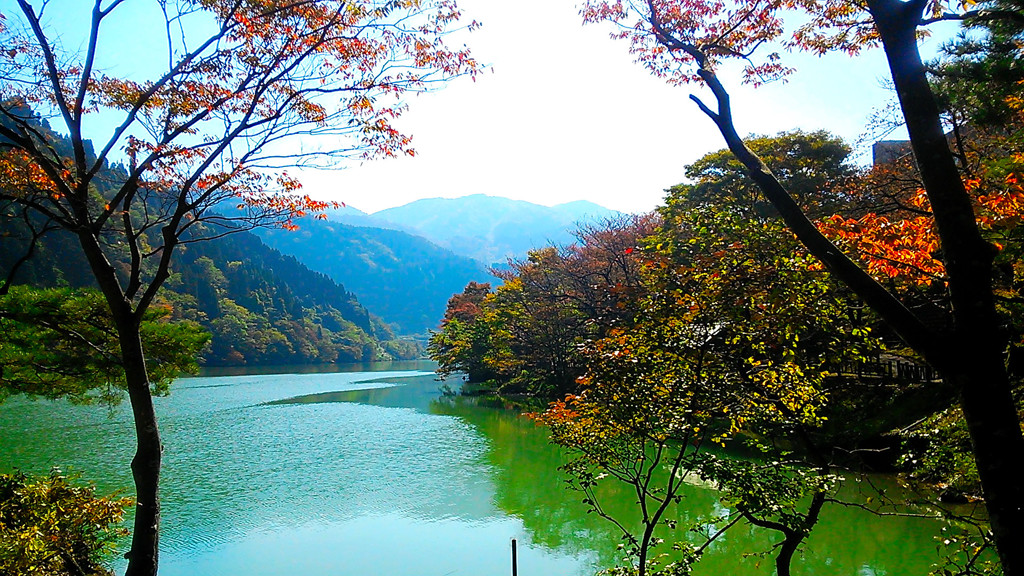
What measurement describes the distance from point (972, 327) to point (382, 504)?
32.1 feet

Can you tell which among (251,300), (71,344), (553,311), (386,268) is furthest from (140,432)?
(386,268)

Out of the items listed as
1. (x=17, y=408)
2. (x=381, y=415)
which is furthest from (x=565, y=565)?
(x=17, y=408)

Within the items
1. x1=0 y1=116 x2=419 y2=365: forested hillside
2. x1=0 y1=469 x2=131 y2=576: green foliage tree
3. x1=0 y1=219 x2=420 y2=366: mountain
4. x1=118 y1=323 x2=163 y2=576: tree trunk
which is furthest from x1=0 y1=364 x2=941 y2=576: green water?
x1=0 y1=219 x2=420 y2=366: mountain

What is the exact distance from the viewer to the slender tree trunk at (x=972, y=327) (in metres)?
1.93

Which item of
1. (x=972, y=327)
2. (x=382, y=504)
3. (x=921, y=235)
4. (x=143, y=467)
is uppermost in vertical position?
(x=921, y=235)

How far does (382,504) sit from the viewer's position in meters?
10.4

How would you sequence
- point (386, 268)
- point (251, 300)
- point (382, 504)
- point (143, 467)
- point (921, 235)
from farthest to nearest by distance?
point (386, 268)
point (251, 300)
point (382, 504)
point (143, 467)
point (921, 235)

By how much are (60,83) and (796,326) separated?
530cm

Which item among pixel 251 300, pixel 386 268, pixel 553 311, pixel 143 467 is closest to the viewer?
pixel 143 467

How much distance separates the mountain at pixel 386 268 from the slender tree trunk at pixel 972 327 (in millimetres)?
143368

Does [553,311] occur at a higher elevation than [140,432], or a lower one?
higher

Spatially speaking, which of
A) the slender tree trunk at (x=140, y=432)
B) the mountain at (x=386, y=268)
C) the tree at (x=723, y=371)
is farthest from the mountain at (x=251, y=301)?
the mountain at (x=386, y=268)

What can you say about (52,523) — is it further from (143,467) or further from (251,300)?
(251,300)

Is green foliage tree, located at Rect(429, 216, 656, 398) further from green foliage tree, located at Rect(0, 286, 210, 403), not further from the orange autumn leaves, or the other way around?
the orange autumn leaves
